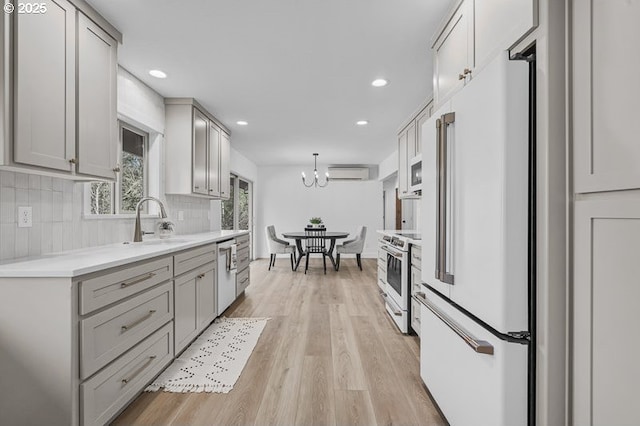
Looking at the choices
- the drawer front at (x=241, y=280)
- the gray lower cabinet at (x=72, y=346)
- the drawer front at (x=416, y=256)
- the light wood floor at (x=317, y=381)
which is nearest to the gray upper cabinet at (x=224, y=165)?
the drawer front at (x=241, y=280)

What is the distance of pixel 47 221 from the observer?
78.3 inches

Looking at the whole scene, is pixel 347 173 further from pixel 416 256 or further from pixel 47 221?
pixel 47 221

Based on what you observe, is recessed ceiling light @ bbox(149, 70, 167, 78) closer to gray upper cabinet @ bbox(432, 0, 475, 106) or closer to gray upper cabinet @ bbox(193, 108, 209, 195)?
gray upper cabinet @ bbox(193, 108, 209, 195)

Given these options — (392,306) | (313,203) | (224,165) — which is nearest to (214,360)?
(392,306)

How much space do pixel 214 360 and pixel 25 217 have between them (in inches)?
61.1

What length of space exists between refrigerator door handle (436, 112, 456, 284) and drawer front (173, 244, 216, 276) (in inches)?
73.5

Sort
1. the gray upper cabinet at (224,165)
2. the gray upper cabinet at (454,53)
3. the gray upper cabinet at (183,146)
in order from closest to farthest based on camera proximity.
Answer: the gray upper cabinet at (454,53) < the gray upper cabinet at (183,146) < the gray upper cabinet at (224,165)

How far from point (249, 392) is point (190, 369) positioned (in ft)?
1.86

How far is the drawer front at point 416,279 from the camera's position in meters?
2.75

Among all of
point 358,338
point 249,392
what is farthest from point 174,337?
point 358,338

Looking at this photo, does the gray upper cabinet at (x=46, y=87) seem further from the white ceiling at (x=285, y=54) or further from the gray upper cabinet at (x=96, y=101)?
the white ceiling at (x=285, y=54)

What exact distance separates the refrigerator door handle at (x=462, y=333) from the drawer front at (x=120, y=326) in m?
1.71
